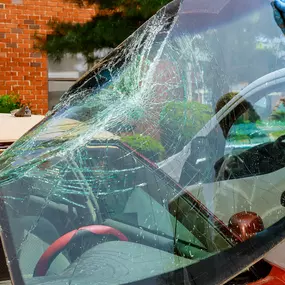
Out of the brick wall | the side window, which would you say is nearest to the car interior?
the side window

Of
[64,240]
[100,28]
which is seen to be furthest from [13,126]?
[100,28]

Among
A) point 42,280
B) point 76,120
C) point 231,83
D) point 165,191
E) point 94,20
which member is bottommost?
point 42,280

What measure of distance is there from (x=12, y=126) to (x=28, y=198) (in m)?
2.55

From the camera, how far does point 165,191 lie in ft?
5.90

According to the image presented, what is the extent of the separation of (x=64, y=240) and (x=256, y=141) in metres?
0.77

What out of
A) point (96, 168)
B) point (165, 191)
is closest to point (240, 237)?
point (165, 191)

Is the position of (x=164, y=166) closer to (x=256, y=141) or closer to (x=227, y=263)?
(x=256, y=141)

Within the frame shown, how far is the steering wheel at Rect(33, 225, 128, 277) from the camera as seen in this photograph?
1648 mm

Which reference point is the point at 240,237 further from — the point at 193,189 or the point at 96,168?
the point at 96,168

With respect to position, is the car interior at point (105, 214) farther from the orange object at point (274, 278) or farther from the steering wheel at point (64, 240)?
the orange object at point (274, 278)

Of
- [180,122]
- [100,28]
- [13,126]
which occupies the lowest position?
[13,126]

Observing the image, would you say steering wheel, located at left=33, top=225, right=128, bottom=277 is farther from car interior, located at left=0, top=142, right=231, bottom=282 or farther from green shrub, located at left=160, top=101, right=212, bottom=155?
green shrub, located at left=160, top=101, right=212, bottom=155

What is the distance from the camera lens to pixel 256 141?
1912 mm

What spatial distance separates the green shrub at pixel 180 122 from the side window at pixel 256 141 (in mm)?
120
